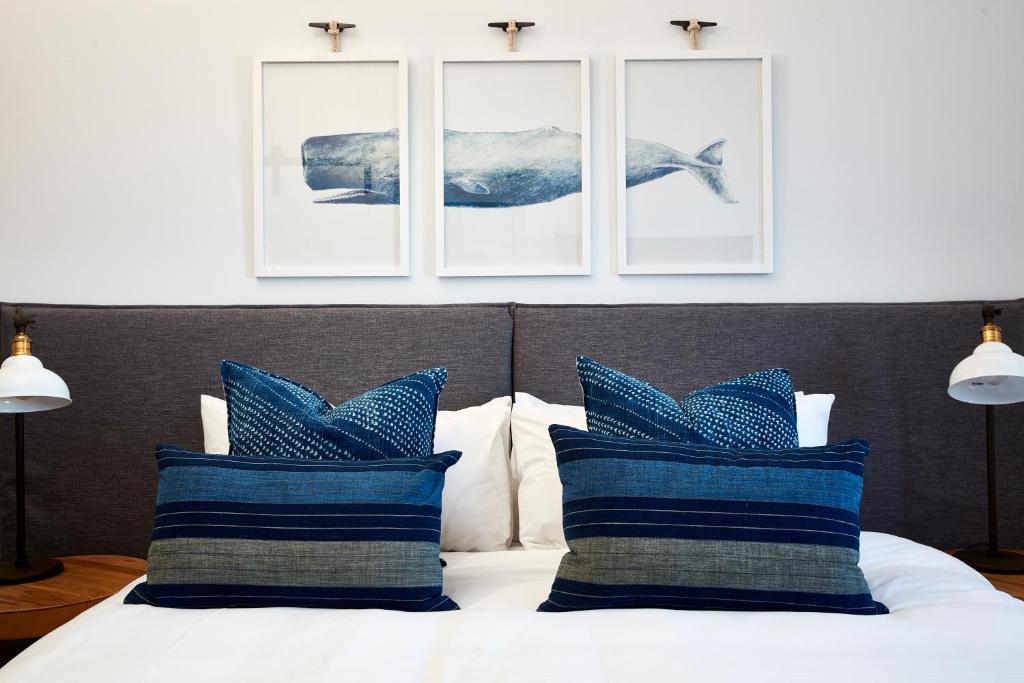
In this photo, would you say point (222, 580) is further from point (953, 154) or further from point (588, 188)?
point (953, 154)

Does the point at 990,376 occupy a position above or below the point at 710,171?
below

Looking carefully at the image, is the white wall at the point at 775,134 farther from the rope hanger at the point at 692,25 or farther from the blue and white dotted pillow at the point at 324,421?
the blue and white dotted pillow at the point at 324,421

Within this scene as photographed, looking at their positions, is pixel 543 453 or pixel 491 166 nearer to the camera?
pixel 543 453

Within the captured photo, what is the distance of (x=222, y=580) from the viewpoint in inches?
61.6

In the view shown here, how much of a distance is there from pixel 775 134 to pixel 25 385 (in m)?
2.14

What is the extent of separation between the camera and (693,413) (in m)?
1.85

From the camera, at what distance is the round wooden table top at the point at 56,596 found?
1.91m

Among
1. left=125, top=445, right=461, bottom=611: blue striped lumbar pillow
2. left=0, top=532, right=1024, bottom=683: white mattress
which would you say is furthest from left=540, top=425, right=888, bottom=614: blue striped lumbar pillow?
left=125, top=445, right=461, bottom=611: blue striped lumbar pillow

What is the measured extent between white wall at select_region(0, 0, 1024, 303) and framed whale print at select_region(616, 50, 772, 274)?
0.06 metres

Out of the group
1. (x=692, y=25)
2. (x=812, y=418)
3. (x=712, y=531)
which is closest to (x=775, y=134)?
(x=692, y=25)

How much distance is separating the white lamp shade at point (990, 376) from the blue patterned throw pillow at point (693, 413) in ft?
1.54

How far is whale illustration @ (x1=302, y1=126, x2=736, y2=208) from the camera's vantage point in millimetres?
2531

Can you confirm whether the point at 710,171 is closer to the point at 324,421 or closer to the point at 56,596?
the point at 324,421

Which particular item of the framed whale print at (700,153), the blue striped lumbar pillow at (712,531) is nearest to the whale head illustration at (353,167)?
the framed whale print at (700,153)
